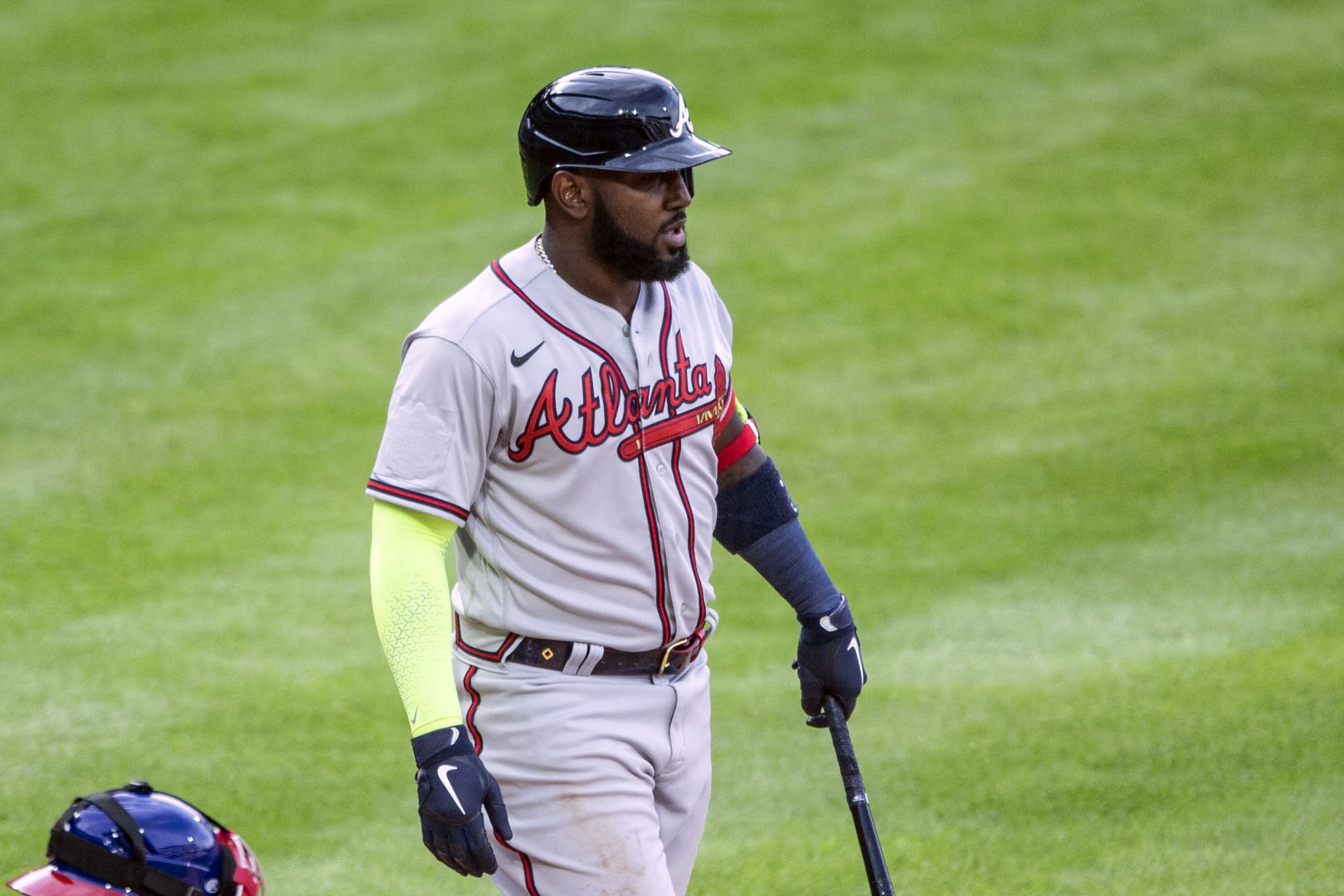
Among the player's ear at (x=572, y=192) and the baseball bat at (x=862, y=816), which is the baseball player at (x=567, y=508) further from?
the baseball bat at (x=862, y=816)

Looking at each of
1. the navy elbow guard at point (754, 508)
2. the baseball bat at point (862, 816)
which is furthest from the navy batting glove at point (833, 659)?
the navy elbow guard at point (754, 508)

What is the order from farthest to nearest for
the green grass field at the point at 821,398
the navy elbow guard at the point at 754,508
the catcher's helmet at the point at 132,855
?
the green grass field at the point at 821,398 < the navy elbow guard at the point at 754,508 < the catcher's helmet at the point at 132,855

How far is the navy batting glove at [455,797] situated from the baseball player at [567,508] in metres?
0.01

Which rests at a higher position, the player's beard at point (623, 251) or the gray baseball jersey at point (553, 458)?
the player's beard at point (623, 251)

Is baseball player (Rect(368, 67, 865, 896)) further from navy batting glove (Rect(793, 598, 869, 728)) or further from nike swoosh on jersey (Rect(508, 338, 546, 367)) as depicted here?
navy batting glove (Rect(793, 598, 869, 728))

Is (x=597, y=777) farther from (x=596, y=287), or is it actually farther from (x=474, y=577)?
(x=596, y=287)

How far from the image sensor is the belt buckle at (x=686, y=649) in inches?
123

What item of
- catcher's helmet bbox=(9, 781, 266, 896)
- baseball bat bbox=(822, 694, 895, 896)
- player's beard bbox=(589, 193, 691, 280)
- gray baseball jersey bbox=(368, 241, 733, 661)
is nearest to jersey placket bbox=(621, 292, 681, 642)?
gray baseball jersey bbox=(368, 241, 733, 661)

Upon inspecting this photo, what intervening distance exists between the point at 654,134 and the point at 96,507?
5.56m

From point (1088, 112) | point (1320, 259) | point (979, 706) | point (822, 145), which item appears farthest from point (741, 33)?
point (979, 706)

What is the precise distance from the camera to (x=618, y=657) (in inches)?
122

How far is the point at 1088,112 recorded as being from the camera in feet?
39.9

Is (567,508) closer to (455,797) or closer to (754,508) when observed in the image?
(455,797)

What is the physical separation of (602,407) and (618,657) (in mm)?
492
